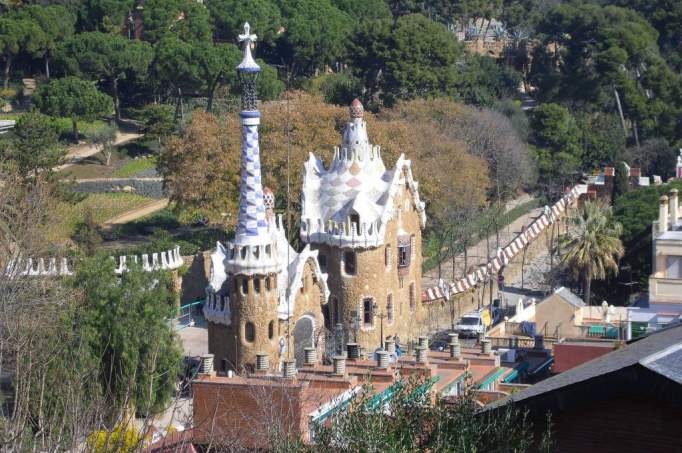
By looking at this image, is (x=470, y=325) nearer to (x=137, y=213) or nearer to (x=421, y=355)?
(x=421, y=355)

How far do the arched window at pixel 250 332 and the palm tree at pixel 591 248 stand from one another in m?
15.5

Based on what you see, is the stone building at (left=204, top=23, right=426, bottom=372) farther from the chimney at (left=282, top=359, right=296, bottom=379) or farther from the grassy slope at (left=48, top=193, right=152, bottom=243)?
the grassy slope at (left=48, top=193, right=152, bottom=243)

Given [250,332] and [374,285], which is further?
[374,285]

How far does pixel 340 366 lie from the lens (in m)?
31.0

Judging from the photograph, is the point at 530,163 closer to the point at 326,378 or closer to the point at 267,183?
the point at 267,183

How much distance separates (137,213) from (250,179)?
31.1m

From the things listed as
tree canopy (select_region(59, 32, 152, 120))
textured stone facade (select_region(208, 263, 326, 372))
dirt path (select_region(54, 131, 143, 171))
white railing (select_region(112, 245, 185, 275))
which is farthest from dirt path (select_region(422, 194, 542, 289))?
tree canopy (select_region(59, 32, 152, 120))

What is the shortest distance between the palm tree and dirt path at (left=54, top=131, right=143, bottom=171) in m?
28.5

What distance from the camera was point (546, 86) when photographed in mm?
93500

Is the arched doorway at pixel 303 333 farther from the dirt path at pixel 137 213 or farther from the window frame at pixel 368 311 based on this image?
the dirt path at pixel 137 213

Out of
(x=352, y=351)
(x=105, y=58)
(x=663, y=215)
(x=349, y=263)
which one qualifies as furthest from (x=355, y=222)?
(x=105, y=58)

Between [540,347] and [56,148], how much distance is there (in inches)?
1136

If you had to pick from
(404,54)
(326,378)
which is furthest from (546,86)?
(326,378)

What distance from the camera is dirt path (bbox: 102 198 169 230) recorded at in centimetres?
7025
